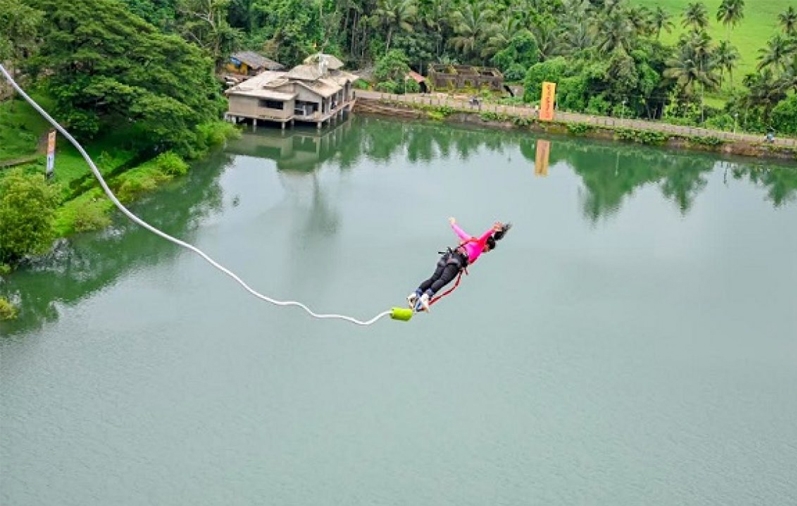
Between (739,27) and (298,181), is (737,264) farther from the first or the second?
(739,27)

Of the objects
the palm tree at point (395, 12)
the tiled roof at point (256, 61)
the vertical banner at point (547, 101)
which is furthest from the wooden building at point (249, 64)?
the vertical banner at point (547, 101)

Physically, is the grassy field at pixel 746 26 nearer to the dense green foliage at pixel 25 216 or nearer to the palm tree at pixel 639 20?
the palm tree at pixel 639 20

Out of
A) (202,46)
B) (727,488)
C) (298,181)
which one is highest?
(202,46)

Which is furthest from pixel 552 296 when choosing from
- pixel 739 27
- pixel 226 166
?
pixel 739 27

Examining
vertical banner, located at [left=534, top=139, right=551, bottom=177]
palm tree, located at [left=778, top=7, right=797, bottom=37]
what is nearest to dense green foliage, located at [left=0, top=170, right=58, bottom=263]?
vertical banner, located at [left=534, top=139, right=551, bottom=177]

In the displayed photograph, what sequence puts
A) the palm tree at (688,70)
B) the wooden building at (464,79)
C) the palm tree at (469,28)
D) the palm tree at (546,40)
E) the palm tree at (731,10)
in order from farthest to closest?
the palm tree at (731,10)
the palm tree at (546,40)
the palm tree at (469,28)
the wooden building at (464,79)
the palm tree at (688,70)

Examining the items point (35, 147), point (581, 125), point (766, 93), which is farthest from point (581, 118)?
point (35, 147)
